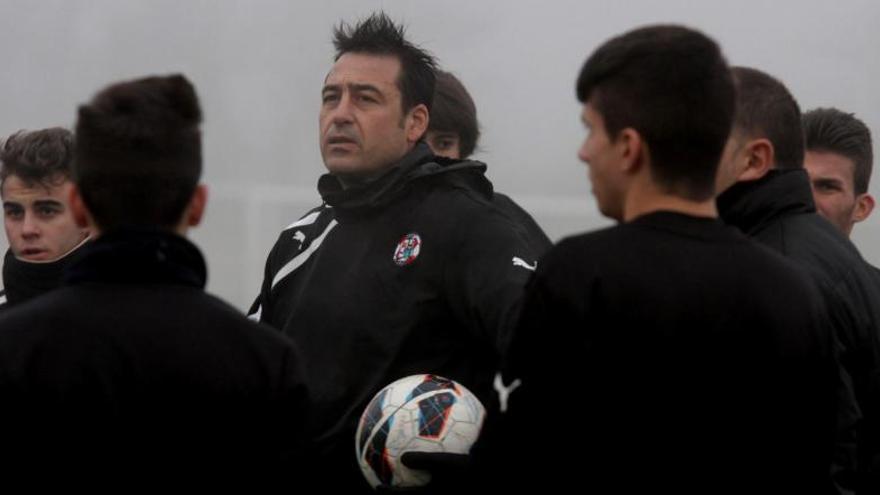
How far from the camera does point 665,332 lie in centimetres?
186

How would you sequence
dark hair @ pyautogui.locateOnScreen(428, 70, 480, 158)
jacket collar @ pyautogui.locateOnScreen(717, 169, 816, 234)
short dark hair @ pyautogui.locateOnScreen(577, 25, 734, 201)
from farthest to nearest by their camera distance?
1. dark hair @ pyautogui.locateOnScreen(428, 70, 480, 158)
2. jacket collar @ pyautogui.locateOnScreen(717, 169, 816, 234)
3. short dark hair @ pyautogui.locateOnScreen(577, 25, 734, 201)

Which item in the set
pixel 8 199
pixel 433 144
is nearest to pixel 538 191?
pixel 433 144

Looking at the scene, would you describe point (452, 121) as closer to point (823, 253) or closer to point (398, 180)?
point (398, 180)

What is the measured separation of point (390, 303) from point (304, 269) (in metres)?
0.28

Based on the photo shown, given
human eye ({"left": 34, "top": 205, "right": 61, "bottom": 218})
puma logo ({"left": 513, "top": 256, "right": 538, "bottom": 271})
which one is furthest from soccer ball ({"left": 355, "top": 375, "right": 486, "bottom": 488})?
human eye ({"left": 34, "top": 205, "right": 61, "bottom": 218})

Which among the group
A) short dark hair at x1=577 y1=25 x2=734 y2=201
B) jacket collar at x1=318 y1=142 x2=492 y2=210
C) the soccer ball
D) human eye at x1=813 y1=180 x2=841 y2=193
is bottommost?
the soccer ball

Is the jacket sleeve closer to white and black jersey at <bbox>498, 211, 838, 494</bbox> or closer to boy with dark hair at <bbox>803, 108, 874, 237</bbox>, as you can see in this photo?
boy with dark hair at <bbox>803, 108, 874, 237</bbox>

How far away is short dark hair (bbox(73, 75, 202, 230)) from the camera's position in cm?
196

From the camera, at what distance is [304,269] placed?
321cm

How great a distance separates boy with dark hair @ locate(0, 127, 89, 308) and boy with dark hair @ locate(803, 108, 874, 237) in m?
1.53

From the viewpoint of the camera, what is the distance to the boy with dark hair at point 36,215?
321 centimetres

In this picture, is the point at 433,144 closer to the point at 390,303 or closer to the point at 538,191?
the point at 538,191

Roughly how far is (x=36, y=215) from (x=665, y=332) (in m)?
1.82

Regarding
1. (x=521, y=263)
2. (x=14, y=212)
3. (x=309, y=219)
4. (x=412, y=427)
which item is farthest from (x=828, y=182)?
(x=14, y=212)
